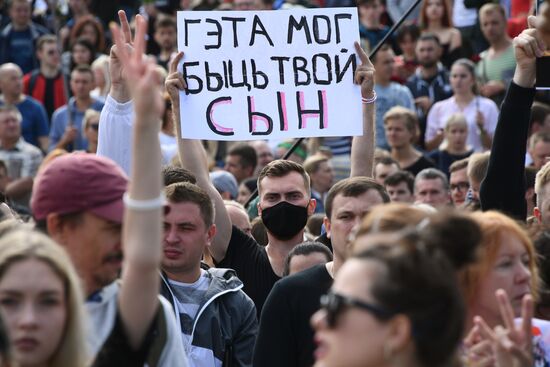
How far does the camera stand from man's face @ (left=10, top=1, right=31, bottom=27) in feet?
55.3

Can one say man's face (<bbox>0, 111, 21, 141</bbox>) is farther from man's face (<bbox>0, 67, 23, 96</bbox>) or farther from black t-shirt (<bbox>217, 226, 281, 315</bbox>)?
black t-shirt (<bbox>217, 226, 281, 315</bbox>)

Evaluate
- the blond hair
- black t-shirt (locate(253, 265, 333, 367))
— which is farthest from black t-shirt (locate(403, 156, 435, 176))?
black t-shirt (locate(253, 265, 333, 367))

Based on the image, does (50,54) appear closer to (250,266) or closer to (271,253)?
(271,253)

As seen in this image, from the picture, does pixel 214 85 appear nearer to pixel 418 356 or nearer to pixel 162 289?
pixel 162 289

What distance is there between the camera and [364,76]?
279 inches

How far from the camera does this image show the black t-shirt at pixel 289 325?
5.22 m

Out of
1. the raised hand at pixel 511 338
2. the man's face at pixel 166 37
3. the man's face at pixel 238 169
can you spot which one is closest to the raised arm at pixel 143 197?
the raised hand at pixel 511 338

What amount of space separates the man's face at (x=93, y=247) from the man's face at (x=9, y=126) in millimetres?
9359

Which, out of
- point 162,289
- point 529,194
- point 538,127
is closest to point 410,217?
point 162,289

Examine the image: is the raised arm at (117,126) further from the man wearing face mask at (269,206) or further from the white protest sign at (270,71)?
the white protest sign at (270,71)

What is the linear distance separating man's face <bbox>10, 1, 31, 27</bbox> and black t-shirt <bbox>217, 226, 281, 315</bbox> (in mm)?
10802

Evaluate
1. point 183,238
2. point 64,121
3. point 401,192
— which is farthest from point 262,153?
point 183,238

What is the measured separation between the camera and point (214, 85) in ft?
23.5

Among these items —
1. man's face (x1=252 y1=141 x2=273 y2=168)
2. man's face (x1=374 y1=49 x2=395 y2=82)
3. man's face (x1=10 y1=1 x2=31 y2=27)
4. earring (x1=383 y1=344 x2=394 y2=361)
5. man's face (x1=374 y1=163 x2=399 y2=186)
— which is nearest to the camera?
earring (x1=383 y1=344 x2=394 y2=361)
